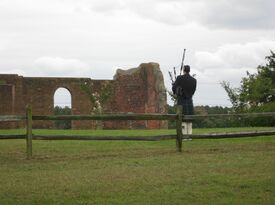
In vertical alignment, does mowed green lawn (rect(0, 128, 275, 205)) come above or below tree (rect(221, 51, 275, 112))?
below

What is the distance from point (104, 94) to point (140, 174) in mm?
26199

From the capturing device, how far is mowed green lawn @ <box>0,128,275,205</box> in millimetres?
8242

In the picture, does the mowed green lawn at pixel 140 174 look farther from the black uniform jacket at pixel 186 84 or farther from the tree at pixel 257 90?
the tree at pixel 257 90

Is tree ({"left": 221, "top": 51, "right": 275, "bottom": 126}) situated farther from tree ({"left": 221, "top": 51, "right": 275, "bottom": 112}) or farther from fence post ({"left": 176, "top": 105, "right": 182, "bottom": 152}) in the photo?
fence post ({"left": 176, "top": 105, "right": 182, "bottom": 152})

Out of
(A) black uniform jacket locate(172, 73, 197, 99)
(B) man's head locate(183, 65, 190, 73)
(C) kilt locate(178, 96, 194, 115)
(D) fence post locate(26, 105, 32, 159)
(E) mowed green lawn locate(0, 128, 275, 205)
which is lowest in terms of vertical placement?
(E) mowed green lawn locate(0, 128, 275, 205)

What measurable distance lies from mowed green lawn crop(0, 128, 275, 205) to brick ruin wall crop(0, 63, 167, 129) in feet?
67.0

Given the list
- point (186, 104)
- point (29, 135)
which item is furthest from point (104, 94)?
point (29, 135)

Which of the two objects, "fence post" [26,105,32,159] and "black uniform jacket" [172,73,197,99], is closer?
"fence post" [26,105,32,159]

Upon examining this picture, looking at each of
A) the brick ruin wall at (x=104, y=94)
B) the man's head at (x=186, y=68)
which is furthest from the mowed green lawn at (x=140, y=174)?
the brick ruin wall at (x=104, y=94)

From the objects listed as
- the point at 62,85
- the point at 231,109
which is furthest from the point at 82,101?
the point at 231,109

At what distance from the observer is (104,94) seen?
35.9 m

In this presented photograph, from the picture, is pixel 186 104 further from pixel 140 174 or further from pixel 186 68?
pixel 140 174

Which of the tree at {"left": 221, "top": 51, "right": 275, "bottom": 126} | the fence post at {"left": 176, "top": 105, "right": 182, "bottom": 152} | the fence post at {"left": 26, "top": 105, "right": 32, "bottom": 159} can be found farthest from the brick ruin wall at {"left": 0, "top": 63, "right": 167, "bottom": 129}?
the fence post at {"left": 176, "top": 105, "right": 182, "bottom": 152}

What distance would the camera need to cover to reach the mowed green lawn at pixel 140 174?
8242 millimetres
